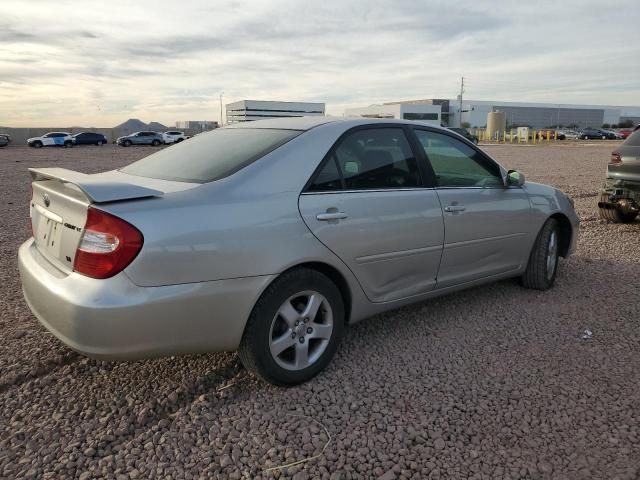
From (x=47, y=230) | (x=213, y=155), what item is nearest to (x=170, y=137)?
(x=213, y=155)

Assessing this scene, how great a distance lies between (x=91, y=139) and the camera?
46344mm

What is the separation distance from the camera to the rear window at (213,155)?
124 inches

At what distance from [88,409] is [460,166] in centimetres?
312

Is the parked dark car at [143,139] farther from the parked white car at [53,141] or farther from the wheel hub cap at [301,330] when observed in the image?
the wheel hub cap at [301,330]

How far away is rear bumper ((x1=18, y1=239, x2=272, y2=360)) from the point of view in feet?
8.35

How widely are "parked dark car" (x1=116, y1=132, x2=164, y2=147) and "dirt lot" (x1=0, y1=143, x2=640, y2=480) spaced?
4534 centimetres

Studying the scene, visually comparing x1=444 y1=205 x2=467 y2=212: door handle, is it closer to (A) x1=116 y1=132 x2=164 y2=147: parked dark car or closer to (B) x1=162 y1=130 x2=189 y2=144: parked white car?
(A) x1=116 y1=132 x2=164 y2=147: parked dark car

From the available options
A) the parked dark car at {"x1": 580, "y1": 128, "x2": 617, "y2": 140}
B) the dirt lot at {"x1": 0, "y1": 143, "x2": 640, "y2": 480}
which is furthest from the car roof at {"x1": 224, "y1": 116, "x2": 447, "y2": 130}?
the parked dark car at {"x1": 580, "y1": 128, "x2": 617, "y2": 140}

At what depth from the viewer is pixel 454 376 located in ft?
10.9

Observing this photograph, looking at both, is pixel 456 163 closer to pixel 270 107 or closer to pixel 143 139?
pixel 143 139

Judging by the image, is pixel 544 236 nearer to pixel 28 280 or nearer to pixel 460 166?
pixel 460 166

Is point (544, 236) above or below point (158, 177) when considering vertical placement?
below

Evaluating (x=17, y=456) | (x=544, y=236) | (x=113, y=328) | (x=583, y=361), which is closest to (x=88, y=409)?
(x=17, y=456)

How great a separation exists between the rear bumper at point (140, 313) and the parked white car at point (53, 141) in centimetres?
4530
